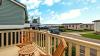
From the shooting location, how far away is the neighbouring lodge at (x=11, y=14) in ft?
45.7

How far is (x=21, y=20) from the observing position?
15.9m

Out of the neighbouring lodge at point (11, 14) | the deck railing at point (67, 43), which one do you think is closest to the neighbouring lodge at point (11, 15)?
the neighbouring lodge at point (11, 14)

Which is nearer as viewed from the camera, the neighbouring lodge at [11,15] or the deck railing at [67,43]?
the deck railing at [67,43]

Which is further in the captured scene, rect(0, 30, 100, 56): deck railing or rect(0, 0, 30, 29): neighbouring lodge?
rect(0, 0, 30, 29): neighbouring lodge

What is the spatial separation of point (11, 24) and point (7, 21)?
0.49 meters

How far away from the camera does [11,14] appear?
48.3 ft

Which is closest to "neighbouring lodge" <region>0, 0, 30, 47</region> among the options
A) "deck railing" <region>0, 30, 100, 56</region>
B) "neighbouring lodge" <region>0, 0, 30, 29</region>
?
"neighbouring lodge" <region>0, 0, 30, 29</region>

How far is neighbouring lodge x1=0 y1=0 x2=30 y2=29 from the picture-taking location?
13930 millimetres

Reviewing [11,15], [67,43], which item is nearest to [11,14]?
[11,15]

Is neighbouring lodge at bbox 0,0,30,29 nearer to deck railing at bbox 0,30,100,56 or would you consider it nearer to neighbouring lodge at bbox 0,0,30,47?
neighbouring lodge at bbox 0,0,30,47

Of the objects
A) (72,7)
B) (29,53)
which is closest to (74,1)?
(72,7)

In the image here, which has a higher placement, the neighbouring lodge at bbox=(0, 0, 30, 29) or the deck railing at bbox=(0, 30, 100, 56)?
the neighbouring lodge at bbox=(0, 0, 30, 29)

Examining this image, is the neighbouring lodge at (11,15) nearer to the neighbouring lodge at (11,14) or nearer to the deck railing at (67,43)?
the neighbouring lodge at (11,14)

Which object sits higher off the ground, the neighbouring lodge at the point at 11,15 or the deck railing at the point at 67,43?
the neighbouring lodge at the point at 11,15
